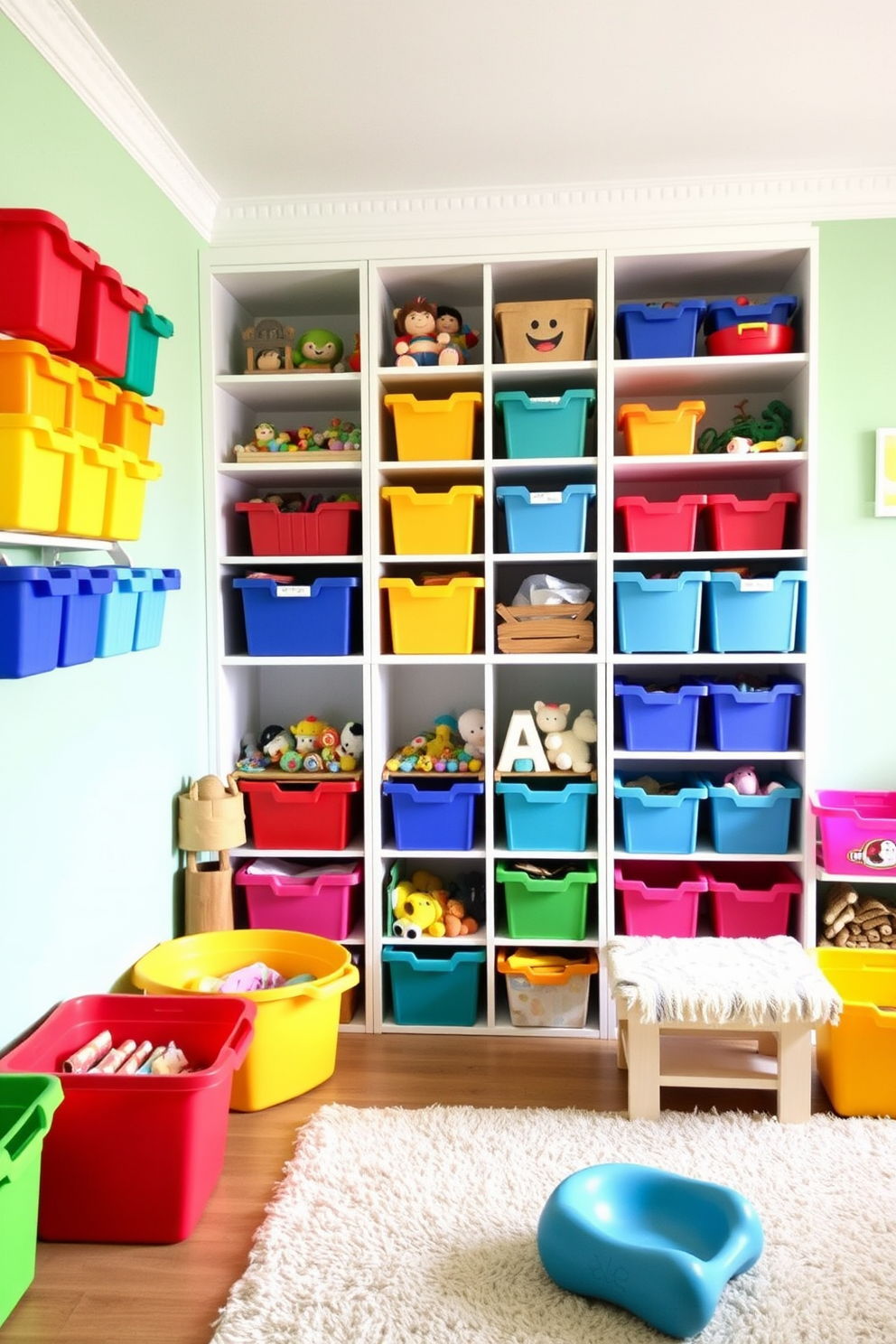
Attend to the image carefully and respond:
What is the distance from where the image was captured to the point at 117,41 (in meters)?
2.22

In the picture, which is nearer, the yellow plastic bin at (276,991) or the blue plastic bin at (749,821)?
the yellow plastic bin at (276,991)

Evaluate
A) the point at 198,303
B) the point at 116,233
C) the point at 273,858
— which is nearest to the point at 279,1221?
the point at 273,858

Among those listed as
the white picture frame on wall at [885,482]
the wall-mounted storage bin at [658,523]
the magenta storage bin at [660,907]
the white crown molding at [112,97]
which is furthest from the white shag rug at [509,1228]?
the white crown molding at [112,97]

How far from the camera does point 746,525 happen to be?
10.0ft

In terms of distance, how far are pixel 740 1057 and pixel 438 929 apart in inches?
36.2

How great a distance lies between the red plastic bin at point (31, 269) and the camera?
5.82 feet

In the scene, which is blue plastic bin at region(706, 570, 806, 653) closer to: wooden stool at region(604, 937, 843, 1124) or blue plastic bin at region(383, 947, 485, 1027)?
wooden stool at region(604, 937, 843, 1124)

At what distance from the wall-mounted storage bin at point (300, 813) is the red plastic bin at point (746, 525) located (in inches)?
52.0

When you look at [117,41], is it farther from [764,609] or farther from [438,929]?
[438,929]

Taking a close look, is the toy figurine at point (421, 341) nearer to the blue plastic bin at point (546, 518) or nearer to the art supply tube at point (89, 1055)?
the blue plastic bin at point (546, 518)

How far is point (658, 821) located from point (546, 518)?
956 millimetres

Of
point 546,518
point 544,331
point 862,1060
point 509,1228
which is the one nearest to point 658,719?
point 546,518

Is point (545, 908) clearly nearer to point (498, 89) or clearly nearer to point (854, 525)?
point (854, 525)

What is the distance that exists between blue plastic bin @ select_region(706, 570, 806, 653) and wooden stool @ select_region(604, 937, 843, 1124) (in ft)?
2.85
